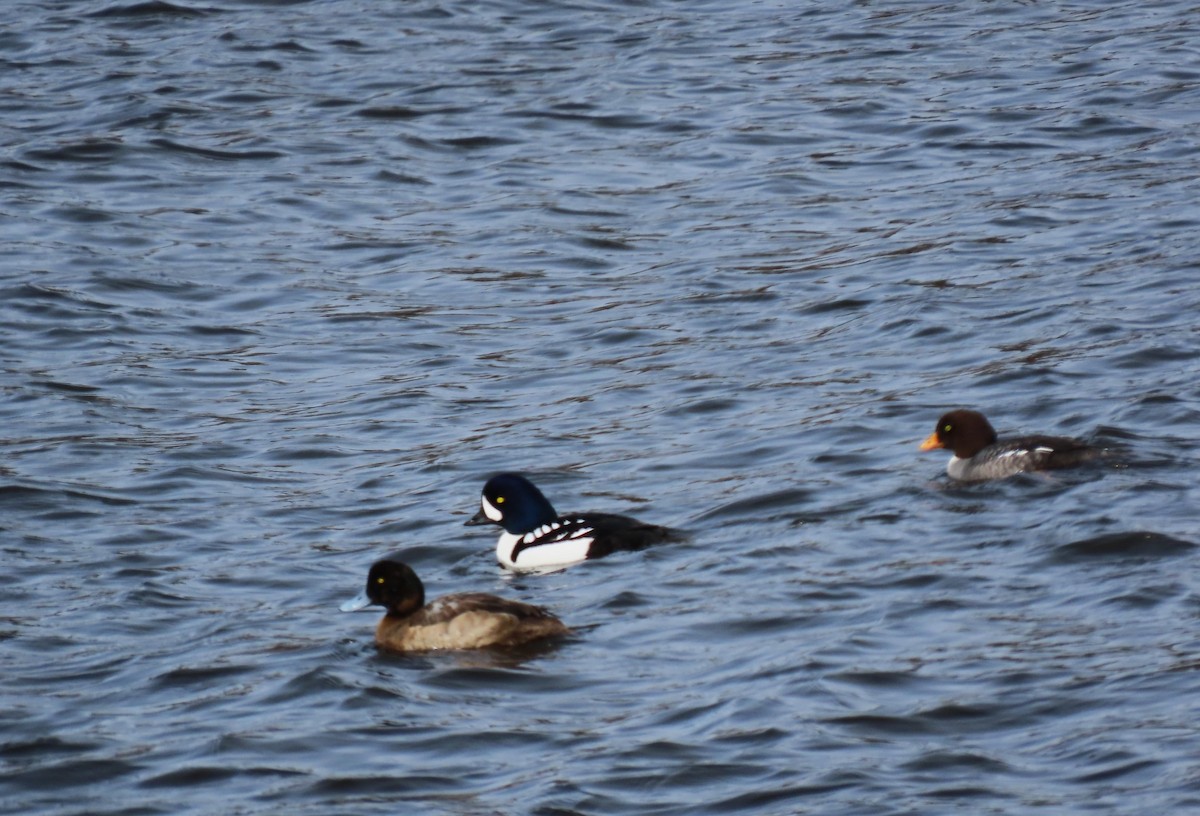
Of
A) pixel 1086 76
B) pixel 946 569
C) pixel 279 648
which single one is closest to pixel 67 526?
pixel 279 648

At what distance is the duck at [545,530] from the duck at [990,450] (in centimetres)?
181

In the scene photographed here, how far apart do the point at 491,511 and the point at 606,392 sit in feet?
9.77

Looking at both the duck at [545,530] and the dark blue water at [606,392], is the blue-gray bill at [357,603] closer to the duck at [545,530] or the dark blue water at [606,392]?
the dark blue water at [606,392]

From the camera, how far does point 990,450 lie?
12.5 metres

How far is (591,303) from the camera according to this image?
17.3 m

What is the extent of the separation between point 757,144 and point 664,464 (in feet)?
29.1

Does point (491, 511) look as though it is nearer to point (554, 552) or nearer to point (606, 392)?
point (554, 552)

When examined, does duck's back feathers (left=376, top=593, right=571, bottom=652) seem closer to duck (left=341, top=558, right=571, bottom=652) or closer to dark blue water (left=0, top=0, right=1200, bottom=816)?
duck (left=341, top=558, right=571, bottom=652)

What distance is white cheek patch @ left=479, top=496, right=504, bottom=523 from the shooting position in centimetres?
1226

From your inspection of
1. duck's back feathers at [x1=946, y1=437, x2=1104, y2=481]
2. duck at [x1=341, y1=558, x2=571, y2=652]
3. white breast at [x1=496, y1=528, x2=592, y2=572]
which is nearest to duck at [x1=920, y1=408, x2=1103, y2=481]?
duck's back feathers at [x1=946, y1=437, x2=1104, y2=481]

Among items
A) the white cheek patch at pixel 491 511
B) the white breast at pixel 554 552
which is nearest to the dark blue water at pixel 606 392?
the white breast at pixel 554 552

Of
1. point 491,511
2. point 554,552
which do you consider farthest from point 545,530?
point 491,511

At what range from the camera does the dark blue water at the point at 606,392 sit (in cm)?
895

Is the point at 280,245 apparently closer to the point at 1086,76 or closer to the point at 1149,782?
the point at 1086,76
